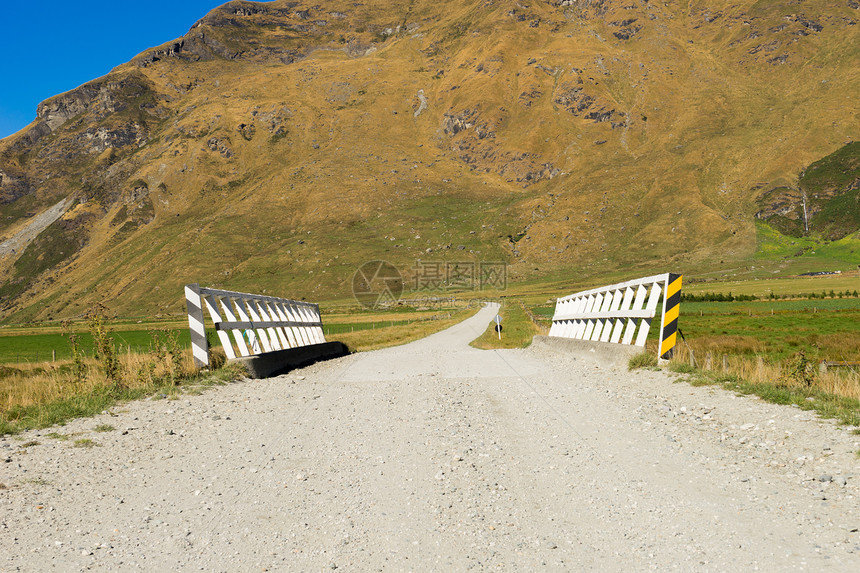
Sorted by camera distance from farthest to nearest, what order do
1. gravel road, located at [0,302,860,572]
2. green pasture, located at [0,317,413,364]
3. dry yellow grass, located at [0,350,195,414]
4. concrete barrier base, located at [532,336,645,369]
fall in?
green pasture, located at [0,317,413,364]
concrete barrier base, located at [532,336,645,369]
dry yellow grass, located at [0,350,195,414]
gravel road, located at [0,302,860,572]

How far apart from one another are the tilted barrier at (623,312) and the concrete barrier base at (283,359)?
849 cm

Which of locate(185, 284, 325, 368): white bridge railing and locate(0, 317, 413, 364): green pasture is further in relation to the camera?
locate(0, 317, 413, 364): green pasture

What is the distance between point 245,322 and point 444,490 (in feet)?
31.7

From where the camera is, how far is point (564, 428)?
6629 mm

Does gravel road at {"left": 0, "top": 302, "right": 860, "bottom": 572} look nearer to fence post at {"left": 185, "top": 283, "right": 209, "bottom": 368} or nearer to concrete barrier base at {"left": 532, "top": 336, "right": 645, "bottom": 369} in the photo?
fence post at {"left": 185, "top": 283, "right": 209, "bottom": 368}

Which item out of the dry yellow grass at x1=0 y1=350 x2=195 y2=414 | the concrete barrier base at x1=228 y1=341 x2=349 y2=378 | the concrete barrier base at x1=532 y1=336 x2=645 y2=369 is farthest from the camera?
the concrete barrier base at x1=228 y1=341 x2=349 y2=378

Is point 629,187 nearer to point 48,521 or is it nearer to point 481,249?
point 481,249

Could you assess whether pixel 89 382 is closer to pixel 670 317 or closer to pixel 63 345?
pixel 670 317

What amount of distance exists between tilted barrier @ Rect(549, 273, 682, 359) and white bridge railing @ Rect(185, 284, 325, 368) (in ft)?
29.2

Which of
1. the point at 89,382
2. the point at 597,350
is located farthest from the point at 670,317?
the point at 89,382

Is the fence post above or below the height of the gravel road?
above

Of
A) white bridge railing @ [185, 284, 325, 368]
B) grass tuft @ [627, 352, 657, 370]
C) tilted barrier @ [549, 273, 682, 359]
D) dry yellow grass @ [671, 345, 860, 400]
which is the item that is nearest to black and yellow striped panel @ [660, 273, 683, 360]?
tilted barrier @ [549, 273, 682, 359]

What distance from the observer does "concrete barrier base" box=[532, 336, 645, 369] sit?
467 inches

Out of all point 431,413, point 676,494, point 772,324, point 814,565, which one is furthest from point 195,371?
point 772,324
